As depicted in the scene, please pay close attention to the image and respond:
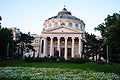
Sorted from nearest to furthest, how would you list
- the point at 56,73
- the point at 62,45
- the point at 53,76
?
the point at 53,76, the point at 56,73, the point at 62,45

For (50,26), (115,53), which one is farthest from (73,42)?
(115,53)

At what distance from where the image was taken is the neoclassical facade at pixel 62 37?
284 ft

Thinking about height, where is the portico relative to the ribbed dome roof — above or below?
below

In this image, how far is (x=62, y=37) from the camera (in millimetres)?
88062

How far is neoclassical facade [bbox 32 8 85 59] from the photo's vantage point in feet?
284

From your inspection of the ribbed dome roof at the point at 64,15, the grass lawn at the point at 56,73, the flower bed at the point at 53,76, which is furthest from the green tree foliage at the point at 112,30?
the ribbed dome roof at the point at 64,15

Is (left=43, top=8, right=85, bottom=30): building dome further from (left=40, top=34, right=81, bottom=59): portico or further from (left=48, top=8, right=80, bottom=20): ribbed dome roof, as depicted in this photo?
(left=40, top=34, right=81, bottom=59): portico

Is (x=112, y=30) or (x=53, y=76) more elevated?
(x=112, y=30)

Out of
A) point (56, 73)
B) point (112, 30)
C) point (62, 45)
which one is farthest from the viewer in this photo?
point (62, 45)

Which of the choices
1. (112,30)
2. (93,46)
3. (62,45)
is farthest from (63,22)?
(112,30)

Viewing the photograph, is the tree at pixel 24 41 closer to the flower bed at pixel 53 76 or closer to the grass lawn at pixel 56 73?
the grass lawn at pixel 56 73

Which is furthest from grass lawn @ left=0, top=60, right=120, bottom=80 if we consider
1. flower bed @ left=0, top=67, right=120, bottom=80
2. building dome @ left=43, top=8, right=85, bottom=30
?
building dome @ left=43, top=8, right=85, bottom=30

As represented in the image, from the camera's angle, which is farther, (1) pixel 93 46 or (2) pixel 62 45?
(2) pixel 62 45

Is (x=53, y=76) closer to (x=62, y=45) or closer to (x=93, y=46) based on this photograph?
(x=93, y=46)
